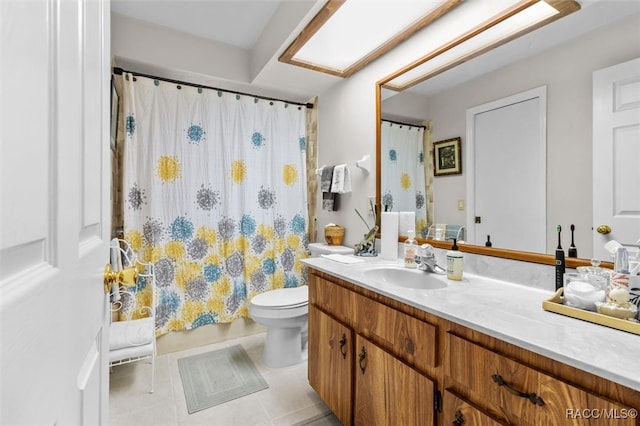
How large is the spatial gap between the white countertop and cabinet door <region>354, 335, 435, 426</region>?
0.26 metres

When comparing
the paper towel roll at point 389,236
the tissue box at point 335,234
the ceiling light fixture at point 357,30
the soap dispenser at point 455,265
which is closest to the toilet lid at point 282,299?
the tissue box at point 335,234

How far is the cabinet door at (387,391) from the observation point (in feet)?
3.36

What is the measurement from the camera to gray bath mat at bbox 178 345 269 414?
1.79m

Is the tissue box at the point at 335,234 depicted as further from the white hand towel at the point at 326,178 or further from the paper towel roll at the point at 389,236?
the paper towel roll at the point at 389,236

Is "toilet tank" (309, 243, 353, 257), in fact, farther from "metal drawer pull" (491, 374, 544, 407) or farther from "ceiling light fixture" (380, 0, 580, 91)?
"metal drawer pull" (491, 374, 544, 407)

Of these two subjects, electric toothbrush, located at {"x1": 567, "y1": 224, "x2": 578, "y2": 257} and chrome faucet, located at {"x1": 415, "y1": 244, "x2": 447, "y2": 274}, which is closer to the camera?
electric toothbrush, located at {"x1": 567, "y1": 224, "x2": 578, "y2": 257}

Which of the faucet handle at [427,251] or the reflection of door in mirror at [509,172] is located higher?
the reflection of door in mirror at [509,172]

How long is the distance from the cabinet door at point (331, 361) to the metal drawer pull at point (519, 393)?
0.68 m

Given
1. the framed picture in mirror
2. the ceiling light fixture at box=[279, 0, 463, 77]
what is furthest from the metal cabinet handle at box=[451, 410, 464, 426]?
the ceiling light fixture at box=[279, 0, 463, 77]

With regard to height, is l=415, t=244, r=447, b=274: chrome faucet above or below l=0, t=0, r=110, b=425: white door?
below

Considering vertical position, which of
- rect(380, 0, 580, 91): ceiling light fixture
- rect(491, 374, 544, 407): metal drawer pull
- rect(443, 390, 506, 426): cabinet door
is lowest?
rect(443, 390, 506, 426): cabinet door

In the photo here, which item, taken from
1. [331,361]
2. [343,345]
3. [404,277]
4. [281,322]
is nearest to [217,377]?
[281,322]

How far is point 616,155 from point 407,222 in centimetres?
99

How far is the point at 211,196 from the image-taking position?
8.07 ft
